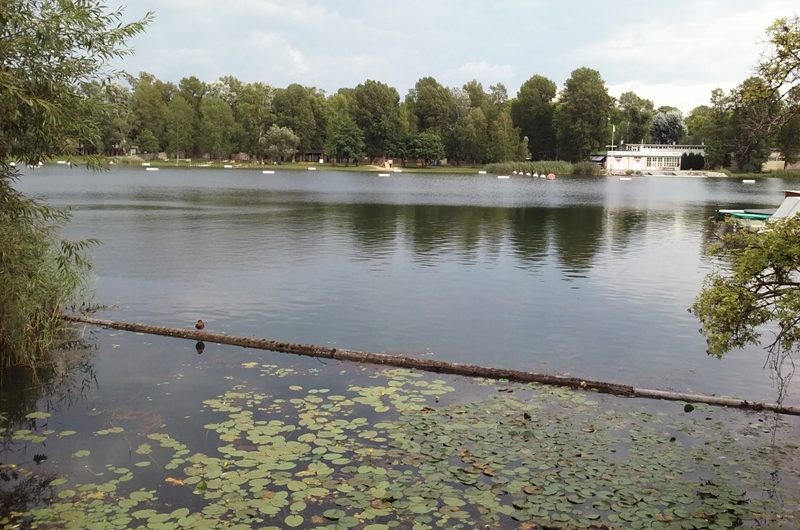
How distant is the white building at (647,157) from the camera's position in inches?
7160

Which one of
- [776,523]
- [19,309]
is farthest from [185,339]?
[776,523]

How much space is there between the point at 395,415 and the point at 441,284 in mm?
14257

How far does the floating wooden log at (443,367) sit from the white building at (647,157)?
579 ft

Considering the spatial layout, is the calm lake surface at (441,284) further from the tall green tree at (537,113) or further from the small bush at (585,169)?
the tall green tree at (537,113)

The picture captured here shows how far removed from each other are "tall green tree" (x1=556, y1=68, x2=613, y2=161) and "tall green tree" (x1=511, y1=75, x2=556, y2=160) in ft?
26.5

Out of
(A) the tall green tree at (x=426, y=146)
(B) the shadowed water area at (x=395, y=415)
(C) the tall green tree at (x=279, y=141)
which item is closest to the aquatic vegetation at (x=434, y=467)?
(B) the shadowed water area at (x=395, y=415)

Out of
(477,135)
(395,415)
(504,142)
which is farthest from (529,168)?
(395,415)

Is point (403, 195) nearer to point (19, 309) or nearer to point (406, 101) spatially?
point (19, 309)

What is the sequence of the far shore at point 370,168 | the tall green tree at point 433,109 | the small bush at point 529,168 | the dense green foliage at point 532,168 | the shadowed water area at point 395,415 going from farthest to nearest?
1. the tall green tree at point 433,109
2. the far shore at point 370,168
3. the small bush at point 529,168
4. the dense green foliage at point 532,168
5. the shadowed water area at point 395,415

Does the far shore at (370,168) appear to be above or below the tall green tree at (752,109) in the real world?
above

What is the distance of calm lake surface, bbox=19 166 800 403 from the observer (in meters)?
17.4

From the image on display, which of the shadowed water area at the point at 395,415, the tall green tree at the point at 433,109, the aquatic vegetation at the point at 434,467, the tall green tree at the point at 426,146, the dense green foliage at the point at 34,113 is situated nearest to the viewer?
the aquatic vegetation at the point at 434,467

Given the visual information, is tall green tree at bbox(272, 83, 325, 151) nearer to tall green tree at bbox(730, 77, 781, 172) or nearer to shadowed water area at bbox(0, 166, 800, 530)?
shadowed water area at bbox(0, 166, 800, 530)

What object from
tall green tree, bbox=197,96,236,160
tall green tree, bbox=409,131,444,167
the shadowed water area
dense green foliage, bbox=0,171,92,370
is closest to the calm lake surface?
the shadowed water area
